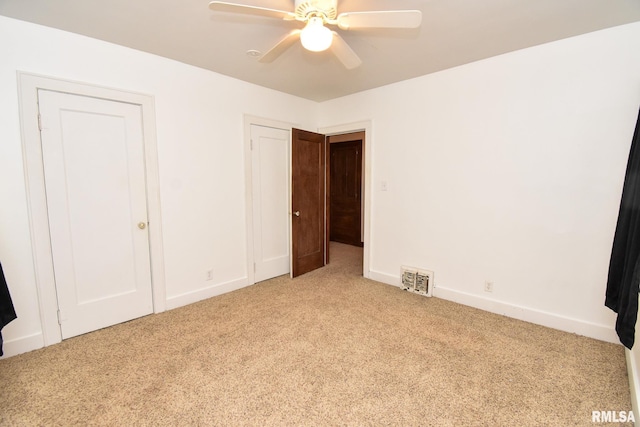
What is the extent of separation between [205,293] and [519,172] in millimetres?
3474

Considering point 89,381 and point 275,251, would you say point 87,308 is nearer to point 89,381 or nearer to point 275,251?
point 89,381

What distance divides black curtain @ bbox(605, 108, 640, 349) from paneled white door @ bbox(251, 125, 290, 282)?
3.31 metres

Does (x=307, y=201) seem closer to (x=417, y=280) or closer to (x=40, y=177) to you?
(x=417, y=280)

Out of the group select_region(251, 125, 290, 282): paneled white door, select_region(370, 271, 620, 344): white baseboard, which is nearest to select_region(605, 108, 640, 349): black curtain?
select_region(370, 271, 620, 344): white baseboard

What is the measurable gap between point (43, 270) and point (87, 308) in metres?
0.47

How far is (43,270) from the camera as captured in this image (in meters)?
2.27

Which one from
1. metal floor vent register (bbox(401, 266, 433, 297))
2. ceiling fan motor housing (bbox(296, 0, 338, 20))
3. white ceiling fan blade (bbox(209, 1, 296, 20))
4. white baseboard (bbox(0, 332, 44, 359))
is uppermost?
ceiling fan motor housing (bbox(296, 0, 338, 20))

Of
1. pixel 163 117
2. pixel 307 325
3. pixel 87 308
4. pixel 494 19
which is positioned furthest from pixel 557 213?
pixel 87 308

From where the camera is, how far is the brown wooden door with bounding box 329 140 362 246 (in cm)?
577

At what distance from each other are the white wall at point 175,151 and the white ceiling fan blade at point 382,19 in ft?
6.39

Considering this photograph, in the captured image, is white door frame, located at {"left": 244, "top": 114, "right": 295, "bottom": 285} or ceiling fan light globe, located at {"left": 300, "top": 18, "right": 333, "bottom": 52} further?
white door frame, located at {"left": 244, "top": 114, "right": 295, "bottom": 285}

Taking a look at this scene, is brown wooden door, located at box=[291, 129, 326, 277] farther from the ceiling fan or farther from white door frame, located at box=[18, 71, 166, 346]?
the ceiling fan

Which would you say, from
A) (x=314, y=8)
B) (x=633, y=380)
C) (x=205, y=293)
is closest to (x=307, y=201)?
(x=205, y=293)

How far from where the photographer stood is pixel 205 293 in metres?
3.20
